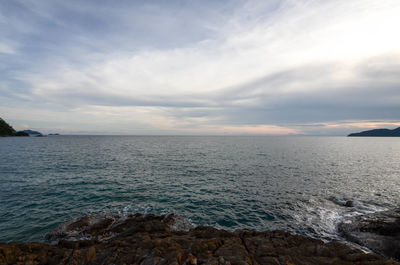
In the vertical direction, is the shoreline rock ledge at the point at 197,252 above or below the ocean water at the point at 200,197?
above

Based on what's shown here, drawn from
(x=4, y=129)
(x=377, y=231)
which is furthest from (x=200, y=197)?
(x=4, y=129)

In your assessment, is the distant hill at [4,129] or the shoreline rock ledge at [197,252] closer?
the shoreline rock ledge at [197,252]

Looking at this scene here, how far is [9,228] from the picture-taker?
15.9 meters

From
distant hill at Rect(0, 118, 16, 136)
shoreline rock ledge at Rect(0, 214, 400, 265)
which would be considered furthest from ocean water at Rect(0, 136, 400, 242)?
distant hill at Rect(0, 118, 16, 136)

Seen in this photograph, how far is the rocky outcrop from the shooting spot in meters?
13.9

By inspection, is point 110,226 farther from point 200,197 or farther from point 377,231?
point 377,231

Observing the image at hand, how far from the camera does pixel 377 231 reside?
631 inches

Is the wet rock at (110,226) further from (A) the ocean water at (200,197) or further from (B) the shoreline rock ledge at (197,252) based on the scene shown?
(B) the shoreline rock ledge at (197,252)

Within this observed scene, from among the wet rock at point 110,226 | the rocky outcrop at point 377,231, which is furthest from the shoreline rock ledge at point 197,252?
the rocky outcrop at point 377,231

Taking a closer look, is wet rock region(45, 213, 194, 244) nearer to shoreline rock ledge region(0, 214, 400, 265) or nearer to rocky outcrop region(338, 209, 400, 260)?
shoreline rock ledge region(0, 214, 400, 265)

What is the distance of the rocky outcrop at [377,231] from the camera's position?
13.9 meters

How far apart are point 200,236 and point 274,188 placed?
20.8 metres

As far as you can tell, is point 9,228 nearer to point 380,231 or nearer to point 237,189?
point 237,189

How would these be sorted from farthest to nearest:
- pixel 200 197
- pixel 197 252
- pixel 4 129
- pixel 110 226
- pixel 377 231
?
1. pixel 4 129
2. pixel 200 197
3. pixel 110 226
4. pixel 377 231
5. pixel 197 252
